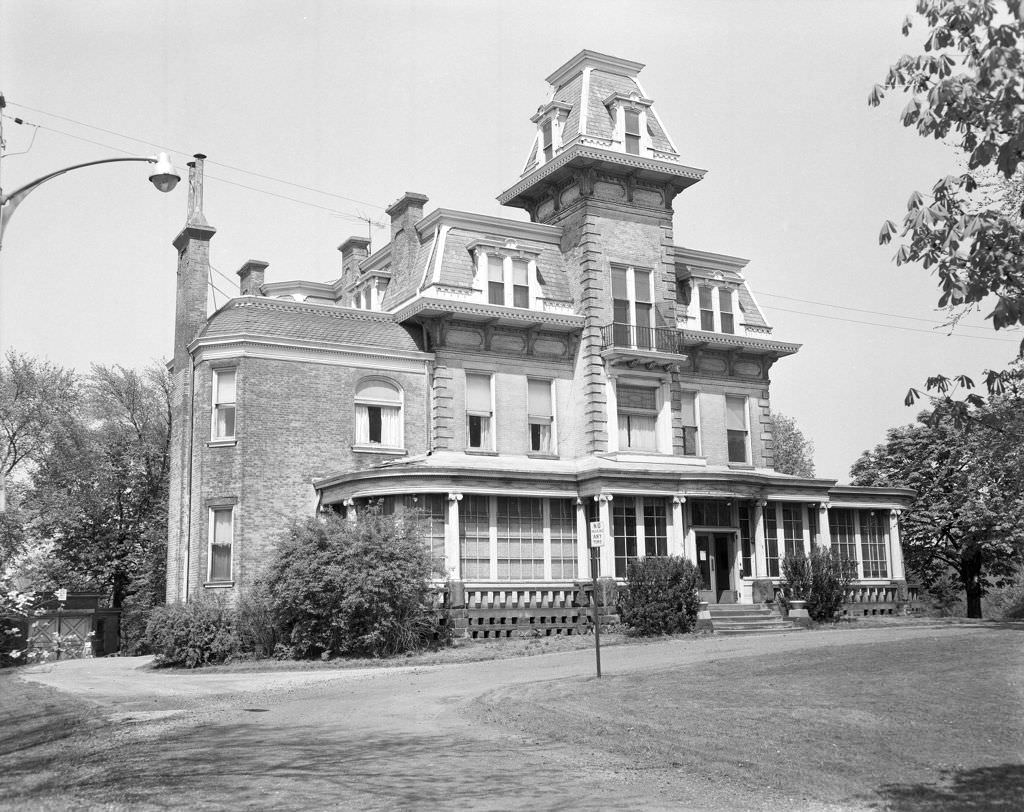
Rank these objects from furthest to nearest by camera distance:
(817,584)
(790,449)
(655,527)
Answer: (790,449) < (655,527) < (817,584)

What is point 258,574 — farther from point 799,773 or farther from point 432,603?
point 799,773

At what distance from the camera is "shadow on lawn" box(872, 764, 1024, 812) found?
31.6ft

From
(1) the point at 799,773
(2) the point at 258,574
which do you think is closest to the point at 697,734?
(1) the point at 799,773

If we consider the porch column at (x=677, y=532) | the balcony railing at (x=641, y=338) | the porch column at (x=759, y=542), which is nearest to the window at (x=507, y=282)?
the balcony railing at (x=641, y=338)

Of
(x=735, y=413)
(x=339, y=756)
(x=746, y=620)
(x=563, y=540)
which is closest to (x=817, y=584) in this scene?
(x=746, y=620)

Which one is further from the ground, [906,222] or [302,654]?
[906,222]

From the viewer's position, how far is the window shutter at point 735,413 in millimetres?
39219

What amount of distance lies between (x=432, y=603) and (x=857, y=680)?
44.2 ft

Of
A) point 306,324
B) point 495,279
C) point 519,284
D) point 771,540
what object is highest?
point 495,279

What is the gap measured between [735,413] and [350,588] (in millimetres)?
18564

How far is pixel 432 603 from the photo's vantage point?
2769cm

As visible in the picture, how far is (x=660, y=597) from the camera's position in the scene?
92.2 feet

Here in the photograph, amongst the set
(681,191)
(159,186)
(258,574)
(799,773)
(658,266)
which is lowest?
(799,773)

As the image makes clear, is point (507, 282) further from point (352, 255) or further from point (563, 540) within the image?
point (352, 255)
